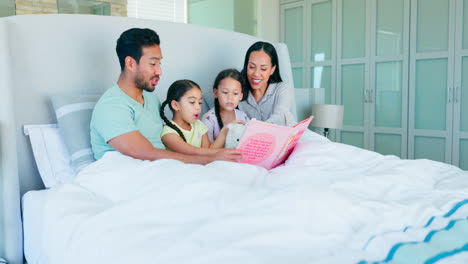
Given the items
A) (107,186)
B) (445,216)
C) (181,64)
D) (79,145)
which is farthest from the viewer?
(181,64)

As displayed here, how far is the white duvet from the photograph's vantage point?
796mm

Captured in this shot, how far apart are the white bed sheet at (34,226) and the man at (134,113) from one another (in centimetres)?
28

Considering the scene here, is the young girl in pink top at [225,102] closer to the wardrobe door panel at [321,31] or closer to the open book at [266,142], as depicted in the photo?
the open book at [266,142]

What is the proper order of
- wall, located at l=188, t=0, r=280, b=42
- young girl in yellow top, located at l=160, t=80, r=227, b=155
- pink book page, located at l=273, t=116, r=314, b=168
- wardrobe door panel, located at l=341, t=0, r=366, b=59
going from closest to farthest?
pink book page, located at l=273, t=116, r=314, b=168
young girl in yellow top, located at l=160, t=80, r=227, b=155
wardrobe door panel, located at l=341, t=0, r=366, b=59
wall, located at l=188, t=0, r=280, b=42

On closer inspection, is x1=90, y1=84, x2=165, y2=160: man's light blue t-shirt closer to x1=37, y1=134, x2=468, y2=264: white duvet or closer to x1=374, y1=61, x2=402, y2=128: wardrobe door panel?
x1=37, y1=134, x2=468, y2=264: white duvet

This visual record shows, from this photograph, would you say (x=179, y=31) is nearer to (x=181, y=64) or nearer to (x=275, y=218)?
(x=181, y=64)


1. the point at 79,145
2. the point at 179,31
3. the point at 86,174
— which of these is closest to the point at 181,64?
the point at 179,31

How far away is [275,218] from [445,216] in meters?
0.44

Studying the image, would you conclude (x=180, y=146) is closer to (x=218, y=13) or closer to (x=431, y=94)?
(x=431, y=94)

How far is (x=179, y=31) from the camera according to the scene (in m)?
2.22

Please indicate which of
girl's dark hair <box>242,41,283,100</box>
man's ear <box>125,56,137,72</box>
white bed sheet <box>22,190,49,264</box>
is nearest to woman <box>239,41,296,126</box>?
girl's dark hair <box>242,41,283,100</box>

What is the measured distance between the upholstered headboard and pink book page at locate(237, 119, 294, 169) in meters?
0.68

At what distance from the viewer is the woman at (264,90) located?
217cm

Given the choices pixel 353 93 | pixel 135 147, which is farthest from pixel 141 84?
pixel 353 93
